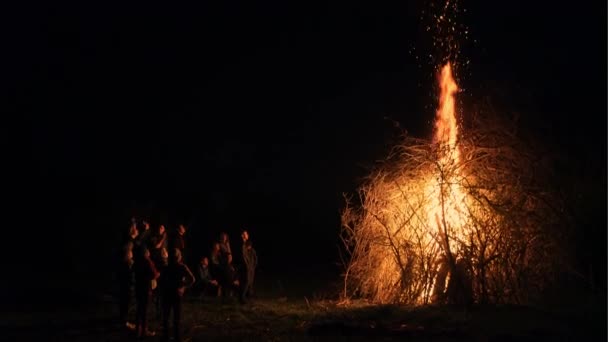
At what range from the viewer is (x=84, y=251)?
2272 cm

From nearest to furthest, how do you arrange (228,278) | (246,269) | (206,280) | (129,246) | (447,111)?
(129,246)
(447,111)
(246,269)
(228,278)
(206,280)

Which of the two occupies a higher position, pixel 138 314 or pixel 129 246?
pixel 129 246

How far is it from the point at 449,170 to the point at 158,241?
5.76 metres

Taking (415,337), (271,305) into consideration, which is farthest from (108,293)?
(415,337)

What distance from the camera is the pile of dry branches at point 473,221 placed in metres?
13.1

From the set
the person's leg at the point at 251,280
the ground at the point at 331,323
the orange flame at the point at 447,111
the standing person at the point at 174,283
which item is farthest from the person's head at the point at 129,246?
the orange flame at the point at 447,111

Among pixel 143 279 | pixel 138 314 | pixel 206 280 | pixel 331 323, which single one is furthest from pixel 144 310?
pixel 206 280

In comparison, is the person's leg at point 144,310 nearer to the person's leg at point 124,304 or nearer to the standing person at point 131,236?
the person's leg at point 124,304

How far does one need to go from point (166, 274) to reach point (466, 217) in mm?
6317

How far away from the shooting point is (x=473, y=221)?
43.1ft

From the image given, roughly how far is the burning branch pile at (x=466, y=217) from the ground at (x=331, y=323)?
2.67 ft

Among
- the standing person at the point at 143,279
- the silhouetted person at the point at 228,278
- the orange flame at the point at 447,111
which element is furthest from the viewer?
the silhouetted person at the point at 228,278

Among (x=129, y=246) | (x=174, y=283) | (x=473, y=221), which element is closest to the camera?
(x=174, y=283)

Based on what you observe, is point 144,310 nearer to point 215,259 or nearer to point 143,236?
point 143,236
